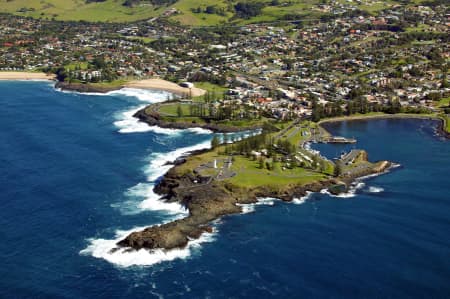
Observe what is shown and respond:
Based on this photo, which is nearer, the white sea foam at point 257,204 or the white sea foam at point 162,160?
the white sea foam at point 257,204

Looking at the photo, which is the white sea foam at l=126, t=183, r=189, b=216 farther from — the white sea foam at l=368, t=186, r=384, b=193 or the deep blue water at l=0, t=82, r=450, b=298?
the white sea foam at l=368, t=186, r=384, b=193

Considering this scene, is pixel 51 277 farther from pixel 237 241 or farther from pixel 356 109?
pixel 356 109

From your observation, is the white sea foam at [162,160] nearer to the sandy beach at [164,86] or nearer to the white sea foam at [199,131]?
the white sea foam at [199,131]

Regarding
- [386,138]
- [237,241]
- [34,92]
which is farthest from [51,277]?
[34,92]

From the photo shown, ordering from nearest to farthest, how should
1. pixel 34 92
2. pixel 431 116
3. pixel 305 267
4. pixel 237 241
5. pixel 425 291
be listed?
pixel 425 291
pixel 305 267
pixel 237 241
pixel 431 116
pixel 34 92

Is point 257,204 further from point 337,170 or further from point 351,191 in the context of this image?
point 337,170

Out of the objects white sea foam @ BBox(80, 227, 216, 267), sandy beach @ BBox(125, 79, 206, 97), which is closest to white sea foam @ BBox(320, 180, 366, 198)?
white sea foam @ BBox(80, 227, 216, 267)


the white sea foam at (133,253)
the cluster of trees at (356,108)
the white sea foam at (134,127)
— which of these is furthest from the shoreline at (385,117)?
the white sea foam at (133,253)
